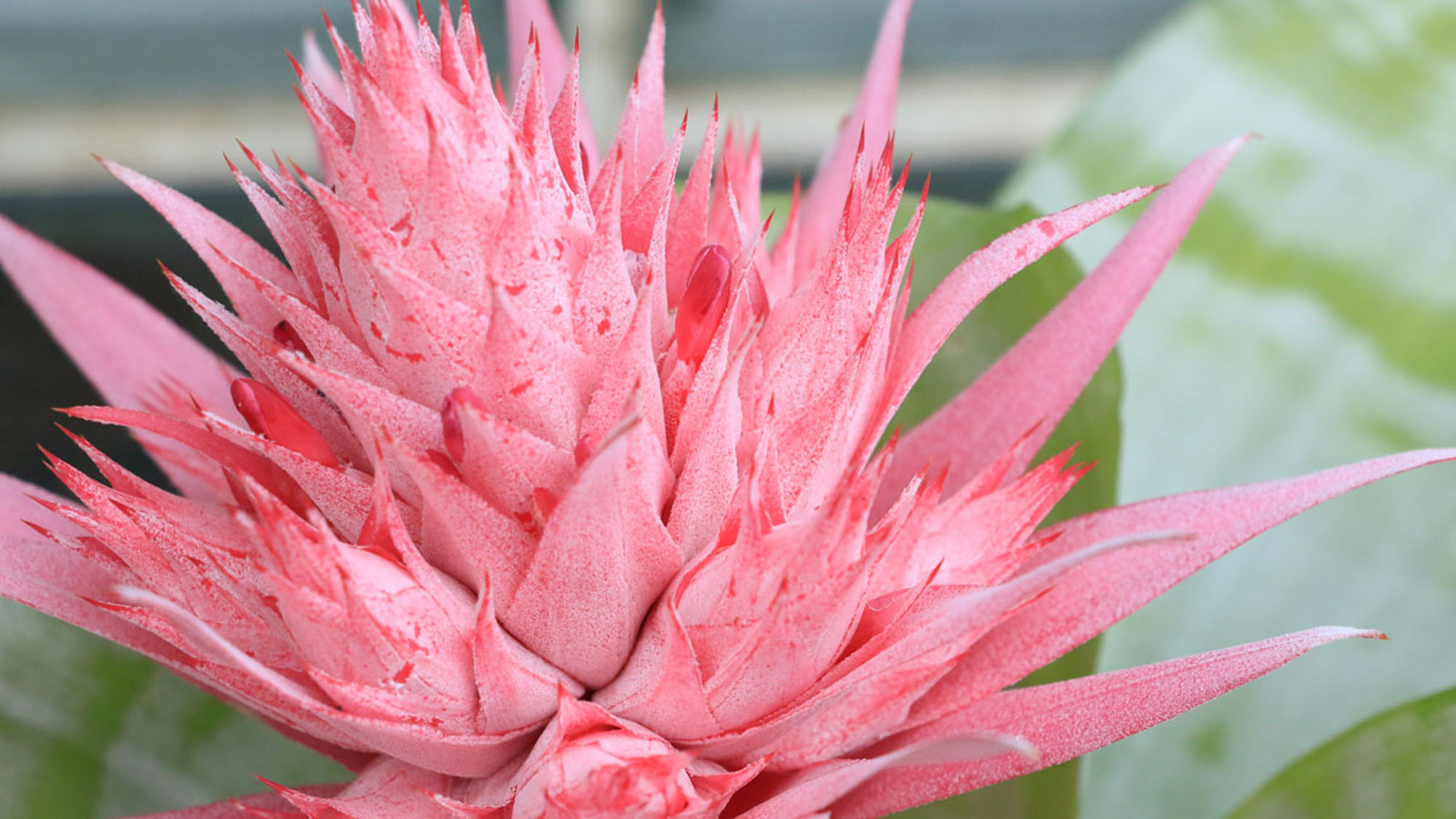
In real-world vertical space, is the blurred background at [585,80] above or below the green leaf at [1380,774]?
above

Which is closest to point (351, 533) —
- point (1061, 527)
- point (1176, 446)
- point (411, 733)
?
point (411, 733)

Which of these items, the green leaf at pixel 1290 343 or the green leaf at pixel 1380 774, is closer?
the green leaf at pixel 1380 774

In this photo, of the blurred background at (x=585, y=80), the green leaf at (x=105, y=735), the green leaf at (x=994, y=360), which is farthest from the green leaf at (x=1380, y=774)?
the blurred background at (x=585, y=80)

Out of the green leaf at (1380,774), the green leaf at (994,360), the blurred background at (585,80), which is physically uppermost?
the blurred background at (585,80)

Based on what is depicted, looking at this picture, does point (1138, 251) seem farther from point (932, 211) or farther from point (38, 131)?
point (38, 131)

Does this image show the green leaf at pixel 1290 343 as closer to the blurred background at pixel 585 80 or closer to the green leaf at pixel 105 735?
the green leaf at pixel 105 735

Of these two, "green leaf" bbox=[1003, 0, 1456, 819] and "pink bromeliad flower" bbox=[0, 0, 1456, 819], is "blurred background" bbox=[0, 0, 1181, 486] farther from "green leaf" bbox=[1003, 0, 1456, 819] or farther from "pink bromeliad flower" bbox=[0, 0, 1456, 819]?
"pink bromeliad flower" bbox=[0, 0, 1456, 819]

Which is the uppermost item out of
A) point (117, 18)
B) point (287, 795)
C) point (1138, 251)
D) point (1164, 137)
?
point (117, 18)
